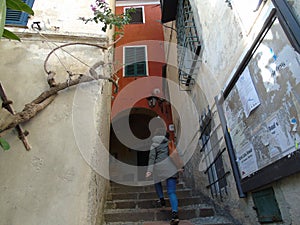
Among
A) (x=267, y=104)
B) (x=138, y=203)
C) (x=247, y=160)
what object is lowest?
(x=138, y=203)

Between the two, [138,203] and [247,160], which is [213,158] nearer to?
[247,160]

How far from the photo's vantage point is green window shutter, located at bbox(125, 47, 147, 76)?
846 centimetres

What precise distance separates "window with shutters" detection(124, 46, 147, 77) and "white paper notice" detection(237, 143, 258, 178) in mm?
6321

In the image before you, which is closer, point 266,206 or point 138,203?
point 266,206

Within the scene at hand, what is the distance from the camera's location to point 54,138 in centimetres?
294

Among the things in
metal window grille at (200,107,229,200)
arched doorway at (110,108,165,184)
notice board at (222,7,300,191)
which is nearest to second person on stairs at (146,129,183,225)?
metal window grille at (200,107,229,200)

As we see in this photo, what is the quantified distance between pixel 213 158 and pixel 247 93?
1.40 metres

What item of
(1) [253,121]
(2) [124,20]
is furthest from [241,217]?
(2) [124,20]

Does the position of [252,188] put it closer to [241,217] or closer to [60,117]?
[241,217]

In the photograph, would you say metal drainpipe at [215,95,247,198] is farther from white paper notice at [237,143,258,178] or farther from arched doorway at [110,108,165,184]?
arched doorway at [110,108,165,184]

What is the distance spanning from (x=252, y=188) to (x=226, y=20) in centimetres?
214

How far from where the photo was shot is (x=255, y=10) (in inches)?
88.4

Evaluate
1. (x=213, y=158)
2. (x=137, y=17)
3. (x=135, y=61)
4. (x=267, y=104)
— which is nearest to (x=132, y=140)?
(x=135, y=61)

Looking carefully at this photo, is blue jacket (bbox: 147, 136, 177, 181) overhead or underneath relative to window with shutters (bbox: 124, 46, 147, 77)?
underneath
